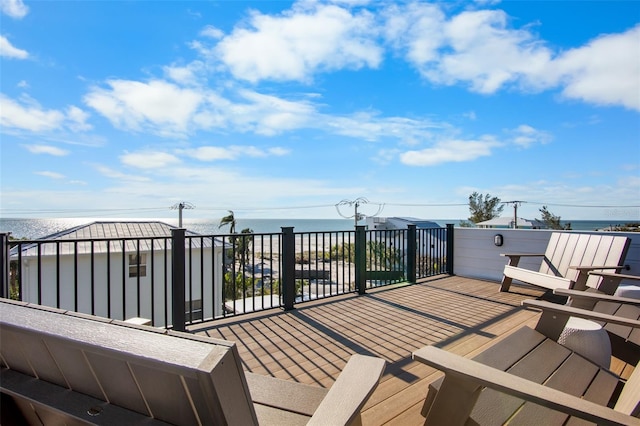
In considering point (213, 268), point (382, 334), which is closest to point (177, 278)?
point (213, 268)

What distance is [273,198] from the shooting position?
43625 mm

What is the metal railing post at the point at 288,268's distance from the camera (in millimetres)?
3885

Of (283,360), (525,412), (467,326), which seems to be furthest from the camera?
(467,326)

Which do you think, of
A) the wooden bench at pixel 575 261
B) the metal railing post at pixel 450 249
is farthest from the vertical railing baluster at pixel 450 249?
the wooden bench at pixel 575 261

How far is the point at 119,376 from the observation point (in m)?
0.66

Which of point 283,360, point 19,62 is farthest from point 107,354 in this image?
point 19,62

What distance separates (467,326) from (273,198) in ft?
135

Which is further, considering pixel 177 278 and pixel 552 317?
pixel 177 278

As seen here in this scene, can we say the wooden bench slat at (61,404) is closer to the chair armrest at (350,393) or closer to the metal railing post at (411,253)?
the chair armrest at (350,393)

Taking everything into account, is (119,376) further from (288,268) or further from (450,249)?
(450,249)

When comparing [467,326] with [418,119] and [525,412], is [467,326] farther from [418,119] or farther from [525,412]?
[418,119]

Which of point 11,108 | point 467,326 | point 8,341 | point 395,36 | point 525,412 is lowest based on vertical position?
point 467,326

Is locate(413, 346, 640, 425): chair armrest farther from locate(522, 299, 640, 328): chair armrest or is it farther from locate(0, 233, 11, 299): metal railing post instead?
locate(0, 233, 11, 299): metal railing post

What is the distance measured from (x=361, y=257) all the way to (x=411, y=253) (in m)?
1.21
